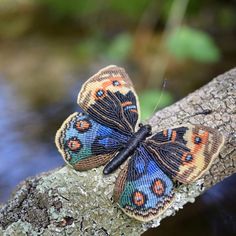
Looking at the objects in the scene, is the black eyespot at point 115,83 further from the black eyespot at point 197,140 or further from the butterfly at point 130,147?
the black eyespot at point 197,140

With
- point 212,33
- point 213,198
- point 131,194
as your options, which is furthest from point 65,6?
point 131,194

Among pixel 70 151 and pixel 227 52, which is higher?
pixel 227 52

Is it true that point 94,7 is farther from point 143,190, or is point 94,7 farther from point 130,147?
point 143,190

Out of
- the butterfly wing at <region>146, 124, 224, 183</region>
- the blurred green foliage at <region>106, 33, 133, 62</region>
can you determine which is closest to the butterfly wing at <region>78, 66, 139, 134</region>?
the butterfly wing at <region>146, 124, 224, 183</region>

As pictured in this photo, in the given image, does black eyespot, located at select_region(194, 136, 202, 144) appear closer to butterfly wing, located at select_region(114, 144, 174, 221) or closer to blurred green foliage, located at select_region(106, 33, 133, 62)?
butterfly wing, located at select_region(114, 144, 174, 221)

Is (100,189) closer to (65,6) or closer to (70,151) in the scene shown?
(70,151)

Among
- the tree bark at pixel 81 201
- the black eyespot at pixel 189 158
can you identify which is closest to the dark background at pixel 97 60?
the tree bark at pixel 81 201
